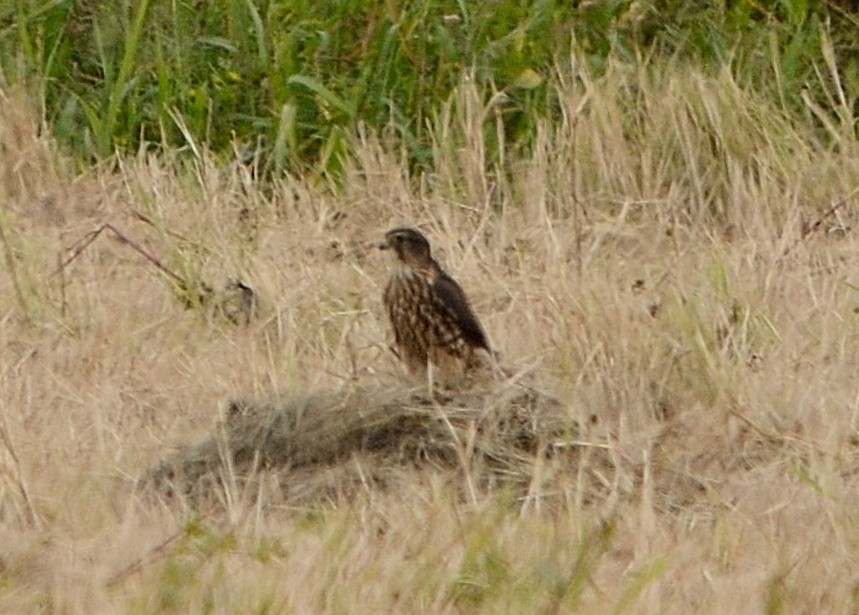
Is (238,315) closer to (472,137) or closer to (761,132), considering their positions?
(472,137)

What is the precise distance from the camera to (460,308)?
6.13 m

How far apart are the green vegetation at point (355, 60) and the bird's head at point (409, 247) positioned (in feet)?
4.80

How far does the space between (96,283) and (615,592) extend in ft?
8.90

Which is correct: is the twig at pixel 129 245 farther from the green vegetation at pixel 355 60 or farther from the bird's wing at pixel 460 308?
the green vegetation at pixel 355 60

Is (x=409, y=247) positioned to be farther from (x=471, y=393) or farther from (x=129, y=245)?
(x=129, y=245)

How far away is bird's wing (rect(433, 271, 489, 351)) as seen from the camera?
236 inches

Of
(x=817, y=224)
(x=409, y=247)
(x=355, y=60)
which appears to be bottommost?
(x=817, y=224)

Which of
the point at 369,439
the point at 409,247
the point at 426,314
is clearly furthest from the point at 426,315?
the point at 369,439

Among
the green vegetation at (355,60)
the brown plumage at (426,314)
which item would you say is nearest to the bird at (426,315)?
the brown plumage at (426,314)

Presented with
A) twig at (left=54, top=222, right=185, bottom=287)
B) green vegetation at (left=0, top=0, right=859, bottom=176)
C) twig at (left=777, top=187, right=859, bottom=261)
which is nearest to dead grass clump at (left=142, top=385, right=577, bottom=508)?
twig at (left=54, top=222, right=185, bottom=287)

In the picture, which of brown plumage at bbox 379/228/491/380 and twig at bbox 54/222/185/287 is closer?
brown plumage at bbox 379/228/491/380

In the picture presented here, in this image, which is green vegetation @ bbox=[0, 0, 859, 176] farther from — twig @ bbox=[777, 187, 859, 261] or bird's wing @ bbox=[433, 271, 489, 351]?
bird's wing @ bbox=[433, 271, 489, 351]

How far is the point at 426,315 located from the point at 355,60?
84.0 inches

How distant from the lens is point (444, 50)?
8039mm
